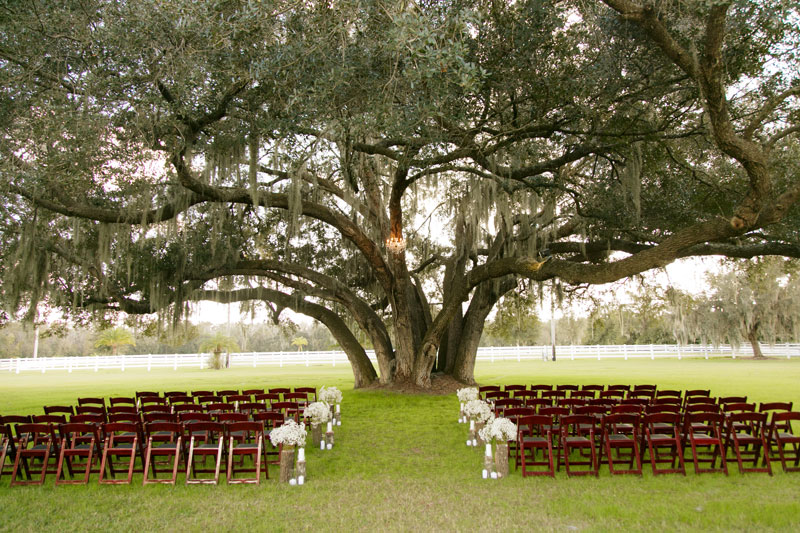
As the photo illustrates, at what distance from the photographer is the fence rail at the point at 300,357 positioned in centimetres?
3186

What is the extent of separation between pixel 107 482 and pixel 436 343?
9.37 meters

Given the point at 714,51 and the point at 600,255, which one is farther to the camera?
the point at 600,255

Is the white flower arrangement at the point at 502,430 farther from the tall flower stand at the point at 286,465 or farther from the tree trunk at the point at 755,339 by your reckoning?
the tree trunk at the point at 755,339

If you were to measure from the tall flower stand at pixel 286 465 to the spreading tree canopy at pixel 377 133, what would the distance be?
3.83 metres

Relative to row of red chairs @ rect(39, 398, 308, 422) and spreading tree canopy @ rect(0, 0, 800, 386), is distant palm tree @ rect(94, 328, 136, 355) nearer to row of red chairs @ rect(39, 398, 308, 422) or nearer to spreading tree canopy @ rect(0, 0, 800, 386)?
spreading tree canopy @ rect(0, 0, 800, 386)

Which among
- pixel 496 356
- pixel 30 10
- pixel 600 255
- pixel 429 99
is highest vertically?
pixel 30 10

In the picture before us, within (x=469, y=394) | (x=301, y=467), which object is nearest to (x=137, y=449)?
(x=301, y=467)

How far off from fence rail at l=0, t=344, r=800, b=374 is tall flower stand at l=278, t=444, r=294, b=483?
26.6m

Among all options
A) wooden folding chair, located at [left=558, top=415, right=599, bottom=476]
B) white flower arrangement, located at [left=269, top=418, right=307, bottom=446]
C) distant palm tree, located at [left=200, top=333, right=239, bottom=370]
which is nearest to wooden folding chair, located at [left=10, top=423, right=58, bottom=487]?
white flower arrangement, located at [left=269, top=418, right=307, bottom=446]

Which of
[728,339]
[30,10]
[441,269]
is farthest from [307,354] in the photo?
[30,10]

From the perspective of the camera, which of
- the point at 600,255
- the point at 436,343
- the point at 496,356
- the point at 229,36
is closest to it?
the point at 229,36

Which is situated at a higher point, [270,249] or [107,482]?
[270,249]

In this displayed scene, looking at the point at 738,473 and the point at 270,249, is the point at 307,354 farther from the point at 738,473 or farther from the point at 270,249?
the point at 738,473

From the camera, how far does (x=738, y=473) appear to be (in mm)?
5762
